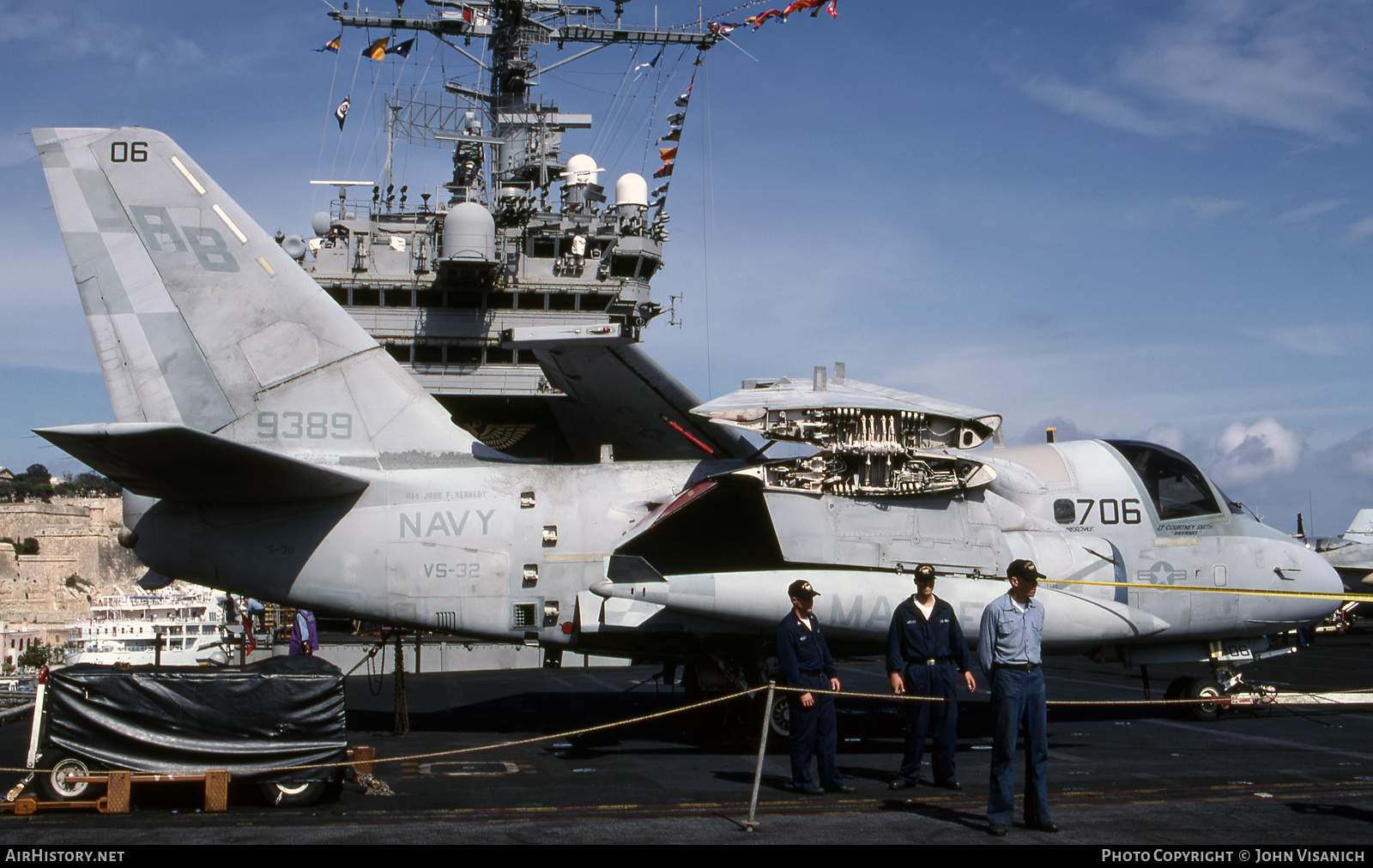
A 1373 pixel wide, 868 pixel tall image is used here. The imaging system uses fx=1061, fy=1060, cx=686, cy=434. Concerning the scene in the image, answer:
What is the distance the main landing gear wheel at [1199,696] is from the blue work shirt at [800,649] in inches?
248

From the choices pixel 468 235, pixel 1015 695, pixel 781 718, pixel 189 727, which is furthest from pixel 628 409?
pixel 468 235

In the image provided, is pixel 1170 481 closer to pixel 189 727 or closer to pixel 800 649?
pixel 800 649

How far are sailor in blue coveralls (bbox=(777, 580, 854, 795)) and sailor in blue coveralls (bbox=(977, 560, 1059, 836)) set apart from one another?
1.84m

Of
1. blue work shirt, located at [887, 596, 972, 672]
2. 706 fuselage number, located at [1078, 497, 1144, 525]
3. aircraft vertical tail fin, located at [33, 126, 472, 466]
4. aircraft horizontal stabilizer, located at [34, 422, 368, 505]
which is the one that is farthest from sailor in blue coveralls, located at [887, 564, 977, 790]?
aircraft horizontal stabilizer, located at [34, 422, 368, 505]

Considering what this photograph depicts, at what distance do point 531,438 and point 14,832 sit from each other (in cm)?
3146

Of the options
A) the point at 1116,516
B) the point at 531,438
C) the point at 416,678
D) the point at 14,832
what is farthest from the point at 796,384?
the point at 531,438

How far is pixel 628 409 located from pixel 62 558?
11016cm

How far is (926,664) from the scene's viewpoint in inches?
380

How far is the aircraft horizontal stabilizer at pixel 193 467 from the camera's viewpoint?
941 centimetres

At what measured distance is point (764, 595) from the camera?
11.2m

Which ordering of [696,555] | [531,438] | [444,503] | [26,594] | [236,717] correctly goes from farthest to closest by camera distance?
[26,594] < [531,438] < [696,555] < [444,503] < [236,717]

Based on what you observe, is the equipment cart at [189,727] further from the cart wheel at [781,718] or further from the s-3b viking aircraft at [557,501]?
the cart wheel at [781,718]

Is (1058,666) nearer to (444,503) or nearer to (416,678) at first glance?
(416,678)
